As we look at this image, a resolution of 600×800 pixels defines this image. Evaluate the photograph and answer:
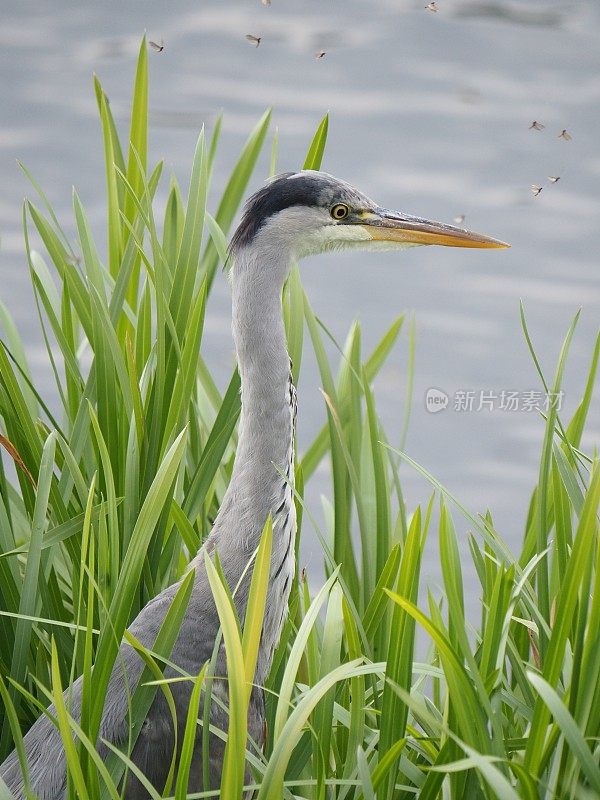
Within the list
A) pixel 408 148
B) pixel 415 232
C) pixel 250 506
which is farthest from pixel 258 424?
pixel 408 148

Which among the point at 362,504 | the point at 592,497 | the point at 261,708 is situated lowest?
the point at 261,708

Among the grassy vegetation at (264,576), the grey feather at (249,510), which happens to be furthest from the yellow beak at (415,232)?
the grassy vegetation at (264,576)

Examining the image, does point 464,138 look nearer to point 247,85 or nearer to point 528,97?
point 528,97

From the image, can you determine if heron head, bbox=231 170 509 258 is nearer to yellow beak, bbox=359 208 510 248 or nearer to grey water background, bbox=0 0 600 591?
yellow beak, bbox=359 208 510 248

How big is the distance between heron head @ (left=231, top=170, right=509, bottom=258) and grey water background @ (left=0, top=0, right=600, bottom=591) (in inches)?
63.0

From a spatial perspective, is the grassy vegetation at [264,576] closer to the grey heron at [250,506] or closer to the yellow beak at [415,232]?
the grey heron at [250,506]

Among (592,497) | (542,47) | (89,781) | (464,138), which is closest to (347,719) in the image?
(89,781)

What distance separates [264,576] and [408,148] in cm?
376

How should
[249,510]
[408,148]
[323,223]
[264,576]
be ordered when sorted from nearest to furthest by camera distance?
[264,576]
[249,510]
[323,223]
[408,148]

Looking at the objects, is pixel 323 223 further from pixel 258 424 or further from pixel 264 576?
pixel 264 576

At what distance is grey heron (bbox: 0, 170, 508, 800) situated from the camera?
1.64 m

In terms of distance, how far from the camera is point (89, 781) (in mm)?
1343

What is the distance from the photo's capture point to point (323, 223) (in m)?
1.94

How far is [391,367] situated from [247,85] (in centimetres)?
163
